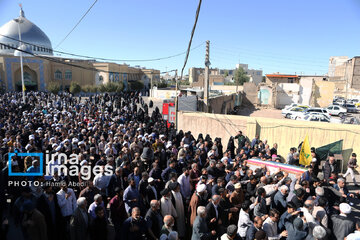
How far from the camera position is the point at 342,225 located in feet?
12.7

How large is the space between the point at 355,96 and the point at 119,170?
1897 inches

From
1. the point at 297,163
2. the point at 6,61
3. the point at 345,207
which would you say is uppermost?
the point at 6,61

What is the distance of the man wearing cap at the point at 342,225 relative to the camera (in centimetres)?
384

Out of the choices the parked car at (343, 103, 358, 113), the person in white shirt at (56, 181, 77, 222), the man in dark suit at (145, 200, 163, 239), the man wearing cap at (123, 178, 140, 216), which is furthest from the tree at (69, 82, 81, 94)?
the man in dark suit at (145, 200, 163, 239)

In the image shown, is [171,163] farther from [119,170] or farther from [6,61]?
[6,61]

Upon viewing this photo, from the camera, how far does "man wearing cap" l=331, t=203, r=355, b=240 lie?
384cm

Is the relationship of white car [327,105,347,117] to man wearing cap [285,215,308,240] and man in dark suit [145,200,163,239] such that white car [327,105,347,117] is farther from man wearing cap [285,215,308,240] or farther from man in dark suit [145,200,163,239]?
man in dark suit [145,200,163,239]

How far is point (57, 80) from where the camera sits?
41.5 metres

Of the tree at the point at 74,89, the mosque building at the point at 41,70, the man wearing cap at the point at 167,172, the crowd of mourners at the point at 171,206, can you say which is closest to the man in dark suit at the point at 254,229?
the crowd of mourners at the point at 171,206

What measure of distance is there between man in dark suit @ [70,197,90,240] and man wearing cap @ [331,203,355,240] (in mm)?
3896

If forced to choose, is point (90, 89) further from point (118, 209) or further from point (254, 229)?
point (254, 229)

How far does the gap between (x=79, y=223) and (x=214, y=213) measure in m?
2.14

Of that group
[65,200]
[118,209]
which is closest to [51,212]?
[65,200]

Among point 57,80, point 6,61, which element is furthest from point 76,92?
A: point 6,61
